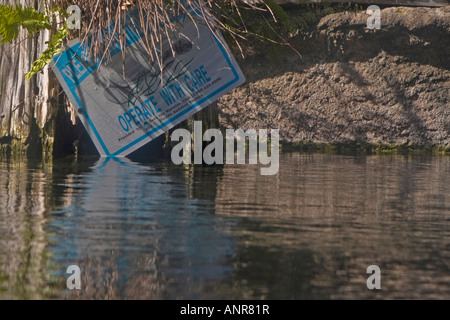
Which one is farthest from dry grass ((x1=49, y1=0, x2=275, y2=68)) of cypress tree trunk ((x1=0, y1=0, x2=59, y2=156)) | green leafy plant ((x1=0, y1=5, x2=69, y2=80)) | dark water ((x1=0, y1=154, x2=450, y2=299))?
dark water ((x1=0, y1=154, x2=450, y2=299))

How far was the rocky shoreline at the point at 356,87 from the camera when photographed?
10.2 meters

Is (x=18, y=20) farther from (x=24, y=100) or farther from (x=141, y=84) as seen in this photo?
(x=141, y=84)

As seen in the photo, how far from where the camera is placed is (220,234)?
4.54 m

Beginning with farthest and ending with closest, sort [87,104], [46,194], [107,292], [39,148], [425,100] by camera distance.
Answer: [425,100]
[39,148]
[87,104]
[46,194]
[107,292]

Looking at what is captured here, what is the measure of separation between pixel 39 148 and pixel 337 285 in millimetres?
5654

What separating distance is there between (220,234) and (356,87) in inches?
241

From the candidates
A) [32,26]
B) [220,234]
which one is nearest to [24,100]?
[32,26]

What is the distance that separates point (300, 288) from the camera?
3.52 m

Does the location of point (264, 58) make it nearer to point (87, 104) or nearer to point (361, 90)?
point (361, 90)

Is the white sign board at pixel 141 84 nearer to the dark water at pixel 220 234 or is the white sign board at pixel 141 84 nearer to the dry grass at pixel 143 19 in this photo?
the dry grass at pixel 143 19

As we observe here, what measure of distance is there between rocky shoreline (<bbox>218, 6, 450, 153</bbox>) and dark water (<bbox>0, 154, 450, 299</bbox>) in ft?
9.64

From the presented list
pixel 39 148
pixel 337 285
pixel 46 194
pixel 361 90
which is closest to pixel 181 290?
pixel 337 285

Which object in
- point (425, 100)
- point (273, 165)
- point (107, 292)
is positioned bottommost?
point (107, 292)

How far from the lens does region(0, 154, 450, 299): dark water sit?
355 centimetres
